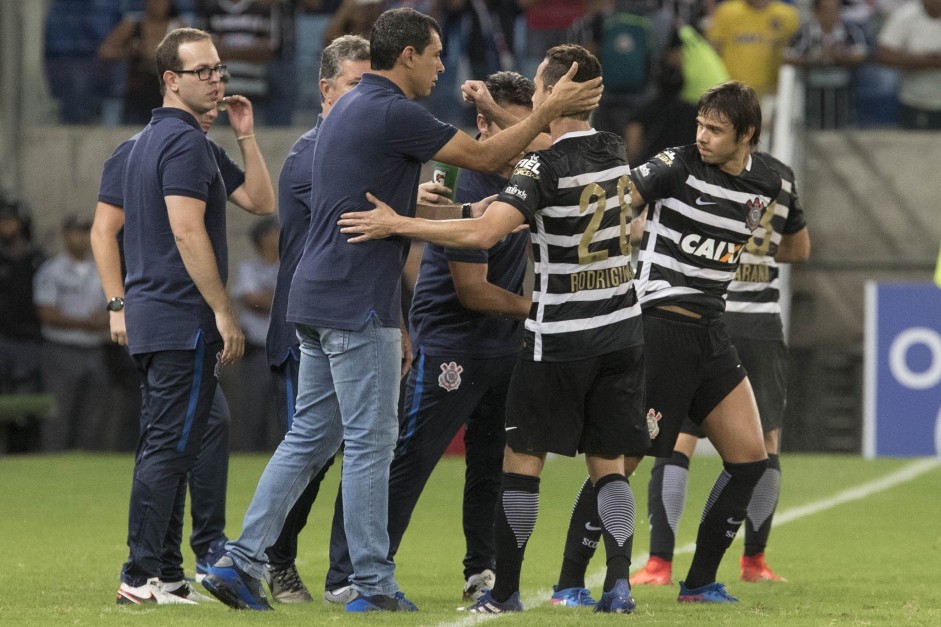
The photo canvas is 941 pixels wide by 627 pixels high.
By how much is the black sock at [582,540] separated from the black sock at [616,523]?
315 mm

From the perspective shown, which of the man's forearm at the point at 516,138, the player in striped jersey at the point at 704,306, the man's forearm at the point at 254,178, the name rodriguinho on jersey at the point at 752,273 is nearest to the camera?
the man's forearm at the point at 516,138

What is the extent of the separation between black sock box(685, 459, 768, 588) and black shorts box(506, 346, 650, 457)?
640mm

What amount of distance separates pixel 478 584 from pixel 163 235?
1898 millimetres

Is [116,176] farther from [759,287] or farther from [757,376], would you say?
[757,376]

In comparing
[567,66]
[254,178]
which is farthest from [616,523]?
[254,178]

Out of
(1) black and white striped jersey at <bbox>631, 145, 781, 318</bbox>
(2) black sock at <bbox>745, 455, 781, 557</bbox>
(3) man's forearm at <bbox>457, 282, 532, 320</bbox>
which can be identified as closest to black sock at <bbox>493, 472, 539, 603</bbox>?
(3) man's forearm at <bbox>457, 282, 532, 320</bbox>

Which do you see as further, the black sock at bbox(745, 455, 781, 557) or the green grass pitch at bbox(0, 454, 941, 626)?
the black sock at bbox(745, 455, 781, 557)

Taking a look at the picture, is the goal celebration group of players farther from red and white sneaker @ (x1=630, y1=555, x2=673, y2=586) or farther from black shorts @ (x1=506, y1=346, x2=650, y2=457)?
red and white sneaker @ (x1=630, y1=555, x2=673, y2=586)

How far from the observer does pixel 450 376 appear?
6398 mm

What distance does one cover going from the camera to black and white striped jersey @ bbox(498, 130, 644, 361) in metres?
5.74

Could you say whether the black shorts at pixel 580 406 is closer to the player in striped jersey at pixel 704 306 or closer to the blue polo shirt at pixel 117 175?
the player in striped jersey at pixel 704 306

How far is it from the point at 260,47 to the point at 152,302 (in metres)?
9.80

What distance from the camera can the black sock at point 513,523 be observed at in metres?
5.89

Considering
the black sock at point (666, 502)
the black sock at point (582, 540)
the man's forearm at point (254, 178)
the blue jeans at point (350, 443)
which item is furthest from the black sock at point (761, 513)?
the man's forearm at point (254, 178)
